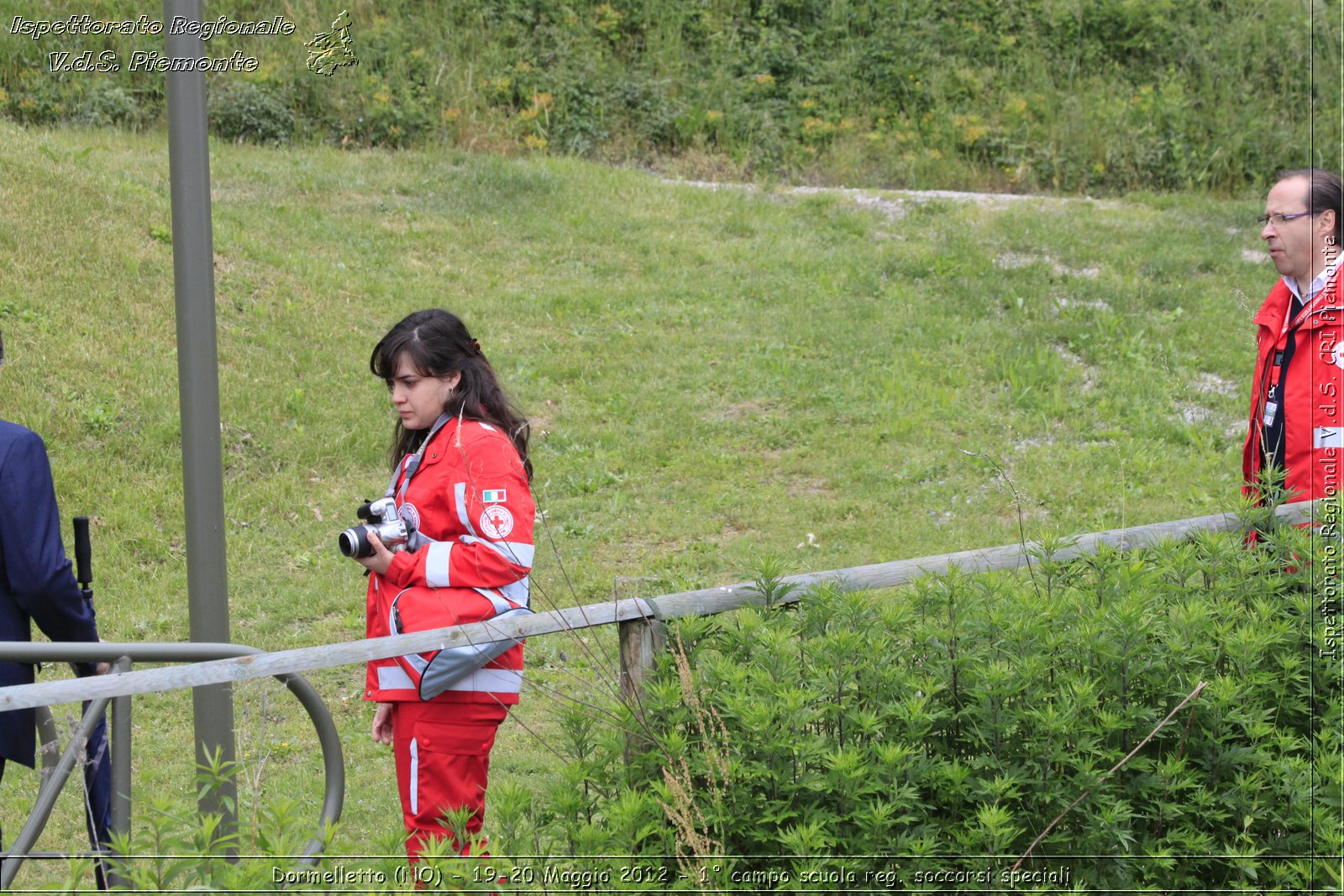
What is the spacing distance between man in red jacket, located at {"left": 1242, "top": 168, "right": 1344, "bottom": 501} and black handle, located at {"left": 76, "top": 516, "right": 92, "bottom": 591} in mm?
3585

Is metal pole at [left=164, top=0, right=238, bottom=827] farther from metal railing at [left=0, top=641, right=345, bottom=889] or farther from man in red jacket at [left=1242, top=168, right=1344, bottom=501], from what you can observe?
man in red jacket at [left=1242, top=168, right=1344, bottom=501]

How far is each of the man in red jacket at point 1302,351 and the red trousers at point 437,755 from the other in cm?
251

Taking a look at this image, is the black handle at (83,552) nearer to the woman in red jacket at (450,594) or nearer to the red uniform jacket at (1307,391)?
the woman in red jacket at (450,594)

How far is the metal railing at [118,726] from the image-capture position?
271 cm

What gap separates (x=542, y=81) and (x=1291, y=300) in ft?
41.0

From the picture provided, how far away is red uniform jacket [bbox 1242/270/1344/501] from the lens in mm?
4102

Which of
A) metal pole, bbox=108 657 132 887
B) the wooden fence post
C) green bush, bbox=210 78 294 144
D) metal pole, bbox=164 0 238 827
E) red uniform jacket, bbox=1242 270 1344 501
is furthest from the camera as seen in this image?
green bush, bbox=210 78 294 144

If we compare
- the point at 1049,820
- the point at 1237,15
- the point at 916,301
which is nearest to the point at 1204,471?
the point at 916,301

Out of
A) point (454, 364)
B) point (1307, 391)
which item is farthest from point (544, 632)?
point (1307, 391)

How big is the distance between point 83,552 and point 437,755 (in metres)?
1.34

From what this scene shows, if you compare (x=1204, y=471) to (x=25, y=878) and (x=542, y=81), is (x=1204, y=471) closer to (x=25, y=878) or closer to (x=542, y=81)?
(x=25, y=878)

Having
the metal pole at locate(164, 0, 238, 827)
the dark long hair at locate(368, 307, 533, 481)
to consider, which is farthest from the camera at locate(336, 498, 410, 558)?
the metal pole at locate(164, 0, 238, 827)

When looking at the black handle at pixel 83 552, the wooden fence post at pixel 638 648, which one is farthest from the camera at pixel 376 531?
the black handle at pixel 83 552

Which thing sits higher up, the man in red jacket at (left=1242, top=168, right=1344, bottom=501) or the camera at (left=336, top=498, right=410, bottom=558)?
the man in red jacket at (left=1242, top=168, right=1344, bottom=501)
